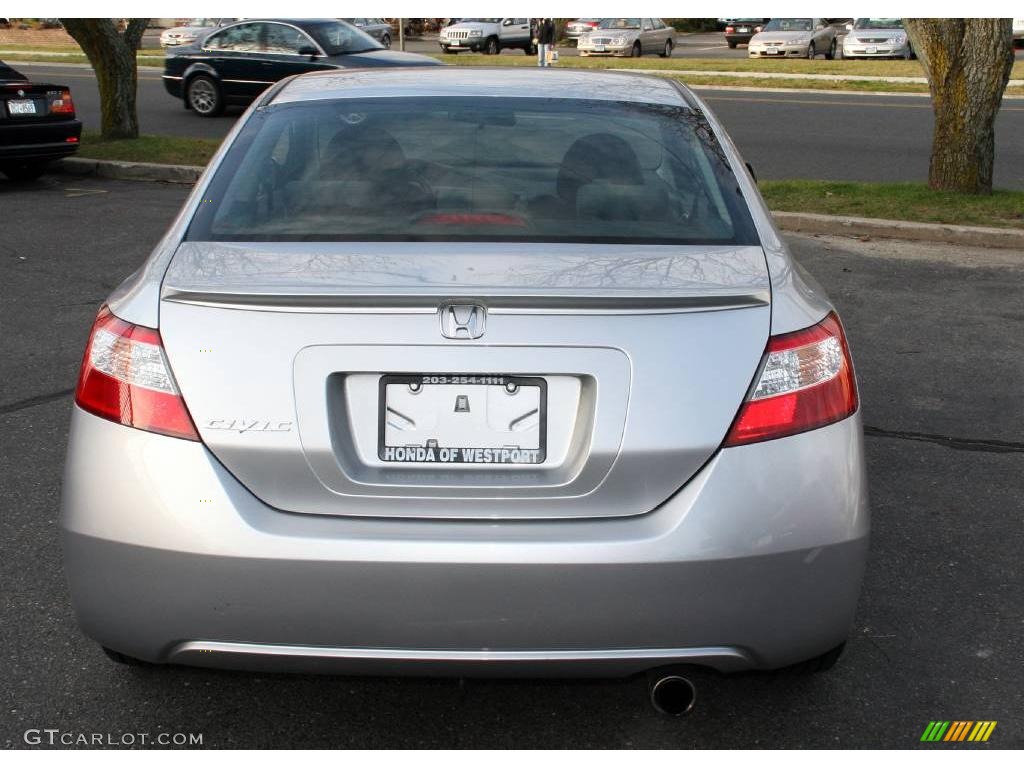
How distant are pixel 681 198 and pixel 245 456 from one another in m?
1.46

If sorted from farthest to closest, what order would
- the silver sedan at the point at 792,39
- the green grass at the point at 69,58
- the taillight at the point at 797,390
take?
the silver sedan at the point at 792,39 → the green grass at the point at 69,58 → the taillight at the point at 797,390

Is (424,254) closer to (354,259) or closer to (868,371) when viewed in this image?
(354,259)

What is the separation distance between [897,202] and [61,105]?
8658mm

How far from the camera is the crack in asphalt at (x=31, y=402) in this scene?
5625 millimetres

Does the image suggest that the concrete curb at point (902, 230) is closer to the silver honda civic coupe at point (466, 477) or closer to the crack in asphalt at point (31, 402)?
the crack in asphalt at point (31, 402)

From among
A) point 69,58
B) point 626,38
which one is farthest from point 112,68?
point 626,38

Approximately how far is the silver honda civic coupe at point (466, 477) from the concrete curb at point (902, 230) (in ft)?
24.1

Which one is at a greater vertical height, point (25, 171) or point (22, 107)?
point (22, 107)

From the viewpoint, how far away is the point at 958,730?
3135 mm

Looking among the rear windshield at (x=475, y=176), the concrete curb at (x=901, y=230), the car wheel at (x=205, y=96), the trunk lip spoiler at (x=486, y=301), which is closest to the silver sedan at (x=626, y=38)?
the car wheel at (x=205, y=96)

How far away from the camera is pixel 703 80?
86.8 feet

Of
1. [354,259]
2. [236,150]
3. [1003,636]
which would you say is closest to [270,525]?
[354,259]

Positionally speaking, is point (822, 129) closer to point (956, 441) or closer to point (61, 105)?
point (61, 105)

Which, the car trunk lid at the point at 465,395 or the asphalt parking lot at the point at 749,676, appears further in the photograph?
the asphalt parking lot at the point at 749,676
